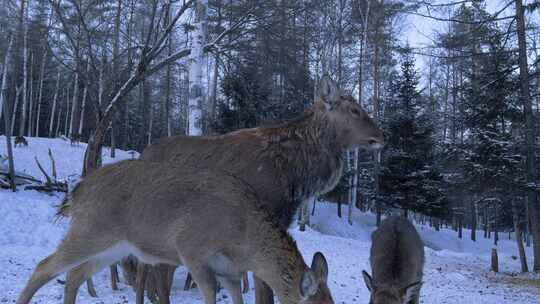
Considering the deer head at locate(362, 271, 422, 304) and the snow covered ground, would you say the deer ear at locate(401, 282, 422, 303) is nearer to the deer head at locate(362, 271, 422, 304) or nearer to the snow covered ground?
the deer head at locate(362, 271, 422, 304)

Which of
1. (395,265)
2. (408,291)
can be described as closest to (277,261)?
(408,291)

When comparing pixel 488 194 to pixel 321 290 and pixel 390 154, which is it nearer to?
pixel 390 154

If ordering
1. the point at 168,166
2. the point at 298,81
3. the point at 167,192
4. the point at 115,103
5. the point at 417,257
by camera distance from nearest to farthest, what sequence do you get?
the point at 167,192 < the point at 168,166 < the point at 417,257 < the point at 115,103 < the point at 298,81

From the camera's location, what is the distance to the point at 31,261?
11305 mm

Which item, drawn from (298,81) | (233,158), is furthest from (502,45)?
(233,158)

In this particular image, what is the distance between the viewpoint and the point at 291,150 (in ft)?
22.8

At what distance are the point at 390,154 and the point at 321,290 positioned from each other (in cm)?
3057

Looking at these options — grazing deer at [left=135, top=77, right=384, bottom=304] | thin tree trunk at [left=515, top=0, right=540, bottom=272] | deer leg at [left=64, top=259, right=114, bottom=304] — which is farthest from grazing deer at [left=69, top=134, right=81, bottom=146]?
deer leg at [left=64, top=259, right=114, bottom=304]

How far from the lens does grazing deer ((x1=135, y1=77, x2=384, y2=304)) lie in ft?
21.8

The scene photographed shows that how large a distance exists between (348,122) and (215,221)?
2751mm

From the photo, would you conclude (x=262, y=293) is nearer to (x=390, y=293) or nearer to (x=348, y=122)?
(x=390, y=293)

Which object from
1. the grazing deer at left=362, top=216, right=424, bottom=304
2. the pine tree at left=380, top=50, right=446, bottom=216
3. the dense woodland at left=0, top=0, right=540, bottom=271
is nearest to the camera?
the grazing deer at left=362, top=216, right=424, bottom=304

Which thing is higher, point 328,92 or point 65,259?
point 328,92

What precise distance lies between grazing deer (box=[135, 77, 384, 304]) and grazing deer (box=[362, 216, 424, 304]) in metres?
1.34
